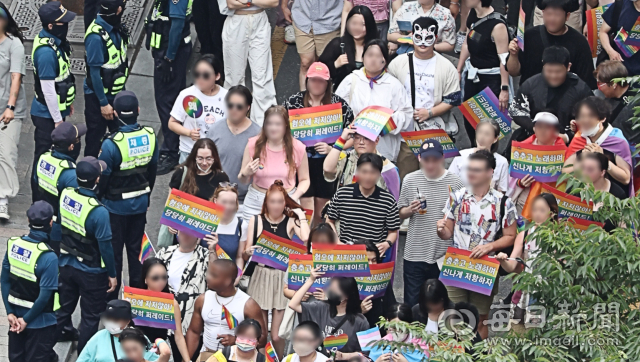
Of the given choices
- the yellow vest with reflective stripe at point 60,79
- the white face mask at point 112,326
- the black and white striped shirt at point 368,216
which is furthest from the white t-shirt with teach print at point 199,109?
the white face mask at point 112,326

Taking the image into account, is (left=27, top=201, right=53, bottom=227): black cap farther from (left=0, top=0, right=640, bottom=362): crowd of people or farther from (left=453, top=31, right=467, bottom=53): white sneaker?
(left=453, top=31, right=467, bottom=53): white sneaker

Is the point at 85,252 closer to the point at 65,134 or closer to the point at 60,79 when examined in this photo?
the point at 65,134

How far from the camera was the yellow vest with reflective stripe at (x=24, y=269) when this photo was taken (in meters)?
10.1

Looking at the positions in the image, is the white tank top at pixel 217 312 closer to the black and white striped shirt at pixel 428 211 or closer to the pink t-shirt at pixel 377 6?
the black and white striped shirt at pixel 428 211

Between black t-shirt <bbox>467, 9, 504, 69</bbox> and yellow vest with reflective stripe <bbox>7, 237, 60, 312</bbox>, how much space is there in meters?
5.17

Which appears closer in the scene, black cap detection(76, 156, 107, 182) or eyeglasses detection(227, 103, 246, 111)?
black cap detection(76, 156, 107, 182)

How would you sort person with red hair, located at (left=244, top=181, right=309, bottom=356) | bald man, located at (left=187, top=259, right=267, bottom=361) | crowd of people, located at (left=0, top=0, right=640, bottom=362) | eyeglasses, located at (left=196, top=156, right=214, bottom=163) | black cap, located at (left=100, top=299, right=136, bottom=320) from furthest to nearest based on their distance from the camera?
eyeglasses, located at (left=196, top=156, right=214, bottom=163) < person with red hair, located at (left=244, top=181, right=309, bottom=356) < crowd of people, located at (left=0, top=0, right=640, bottom=362) < bald man, located at (left=187, top=259, right=267, bottom=361) < black cap, located at (left=100, top=299, right=136, bottom=320)

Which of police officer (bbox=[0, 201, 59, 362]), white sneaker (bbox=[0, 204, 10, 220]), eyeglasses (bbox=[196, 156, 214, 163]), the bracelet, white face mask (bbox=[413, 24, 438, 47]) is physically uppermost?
white face mask (bbox=[413, 24, 438, 47])

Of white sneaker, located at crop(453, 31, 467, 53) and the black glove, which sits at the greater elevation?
white sneaker, located at crop(453, 31, 467, 53)

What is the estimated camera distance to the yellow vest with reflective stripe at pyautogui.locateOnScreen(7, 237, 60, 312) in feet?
33.0

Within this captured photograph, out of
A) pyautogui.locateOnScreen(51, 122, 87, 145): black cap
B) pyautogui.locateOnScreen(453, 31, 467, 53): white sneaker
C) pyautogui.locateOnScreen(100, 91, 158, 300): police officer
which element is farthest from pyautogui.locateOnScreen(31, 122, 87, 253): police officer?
pyautogui.locateOnScreen(453, 31, 467, 53): white sneaker

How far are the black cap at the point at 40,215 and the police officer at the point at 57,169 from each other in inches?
24.7

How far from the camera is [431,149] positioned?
10484 millimetres

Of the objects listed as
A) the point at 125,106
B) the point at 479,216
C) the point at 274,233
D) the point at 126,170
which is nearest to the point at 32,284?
the point at 126,170
